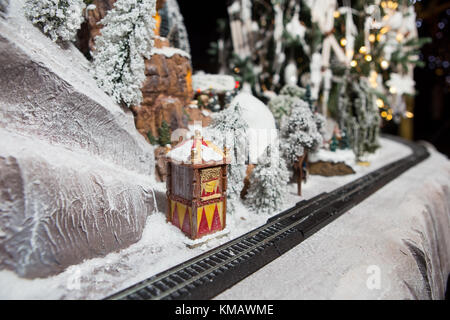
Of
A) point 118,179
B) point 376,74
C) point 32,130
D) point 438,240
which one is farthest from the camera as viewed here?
point 376,74

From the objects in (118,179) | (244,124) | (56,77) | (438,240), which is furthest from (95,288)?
(438,240)

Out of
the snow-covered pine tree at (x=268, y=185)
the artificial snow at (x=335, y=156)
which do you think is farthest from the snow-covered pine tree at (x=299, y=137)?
the artificial snow at (x=335, y=156)

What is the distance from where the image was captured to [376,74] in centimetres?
1542

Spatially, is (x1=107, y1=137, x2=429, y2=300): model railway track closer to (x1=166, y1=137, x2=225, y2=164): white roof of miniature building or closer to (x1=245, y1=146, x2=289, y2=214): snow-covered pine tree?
(x1=245, y1=146, x2=289, y2=214): snow-covered pine tree

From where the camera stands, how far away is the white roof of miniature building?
20.1 feet

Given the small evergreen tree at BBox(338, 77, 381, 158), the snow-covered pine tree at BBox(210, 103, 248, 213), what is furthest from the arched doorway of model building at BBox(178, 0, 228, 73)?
the snow-covered pine tree at BBox(210, 103, 248, 213)

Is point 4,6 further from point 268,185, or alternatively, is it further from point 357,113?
point 357,113

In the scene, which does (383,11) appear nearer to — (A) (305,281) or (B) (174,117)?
(B) (174,117)

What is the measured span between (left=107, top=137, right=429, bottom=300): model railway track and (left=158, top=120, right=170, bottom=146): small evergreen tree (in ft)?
12.7

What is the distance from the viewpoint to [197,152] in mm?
6082

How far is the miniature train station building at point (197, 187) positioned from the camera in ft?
20.1

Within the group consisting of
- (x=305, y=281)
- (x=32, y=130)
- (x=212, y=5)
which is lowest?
(x=305, y=281)

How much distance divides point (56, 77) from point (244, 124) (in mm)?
4509

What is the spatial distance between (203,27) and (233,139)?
39.3 feet
